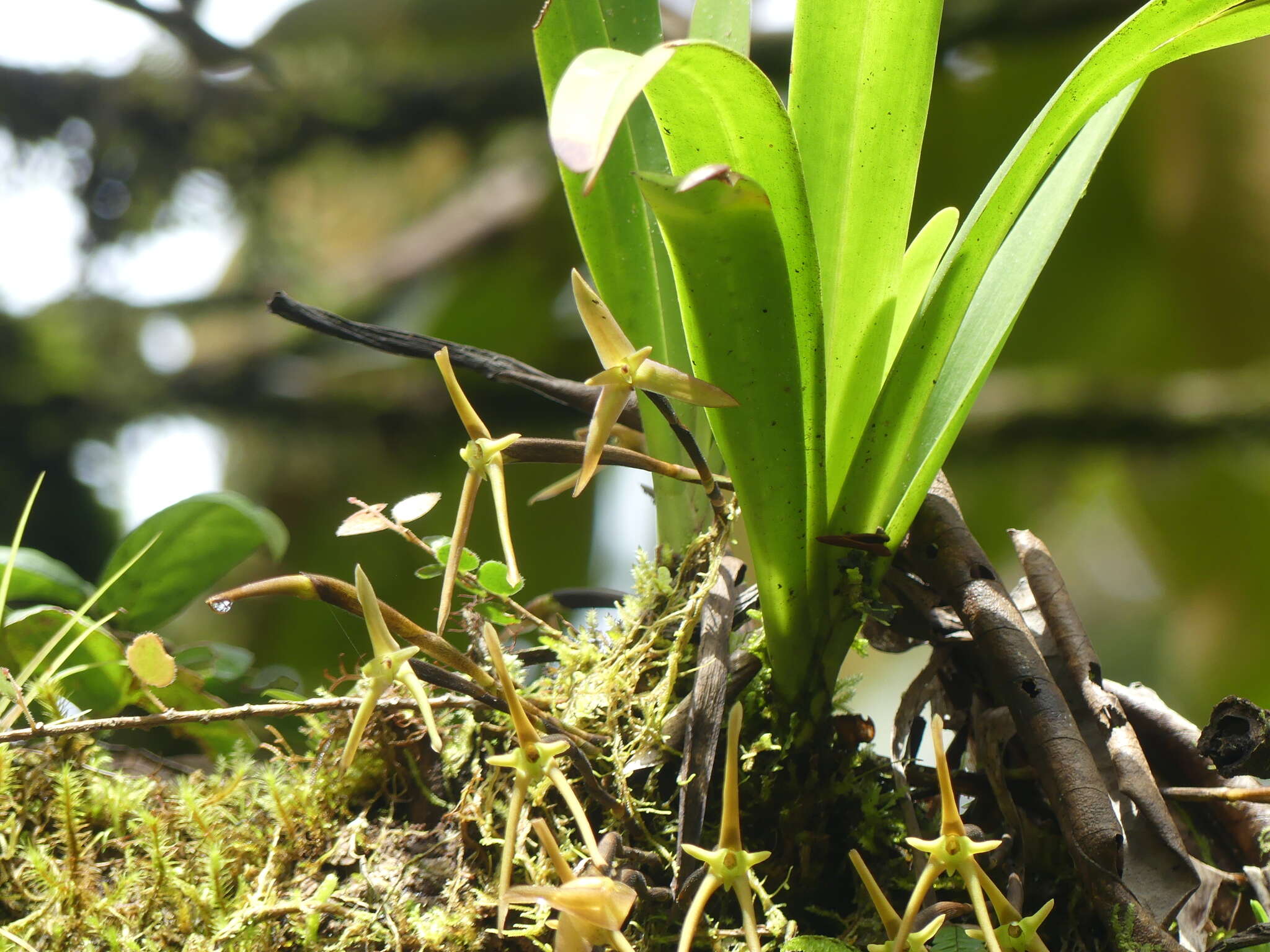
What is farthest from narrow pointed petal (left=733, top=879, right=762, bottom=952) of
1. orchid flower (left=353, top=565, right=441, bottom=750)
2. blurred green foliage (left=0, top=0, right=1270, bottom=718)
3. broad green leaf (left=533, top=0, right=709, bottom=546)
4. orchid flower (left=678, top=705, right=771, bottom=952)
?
blurred green foliage (left=0, top=0, right=1270, bottom=718)

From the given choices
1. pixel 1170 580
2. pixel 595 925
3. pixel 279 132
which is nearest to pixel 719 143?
pixel 595 925

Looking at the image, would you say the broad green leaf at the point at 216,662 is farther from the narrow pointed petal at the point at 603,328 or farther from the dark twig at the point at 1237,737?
the dark twig at the point at 1237,737

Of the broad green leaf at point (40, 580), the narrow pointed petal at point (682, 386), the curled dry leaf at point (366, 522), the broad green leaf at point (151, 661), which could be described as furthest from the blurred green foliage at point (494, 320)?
the narrow pointed petal at point (682, 386)

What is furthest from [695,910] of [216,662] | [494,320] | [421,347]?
[494,320]

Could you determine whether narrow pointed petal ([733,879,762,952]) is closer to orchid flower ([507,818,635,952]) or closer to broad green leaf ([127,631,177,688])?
orchid flower ([507,818,635,952])

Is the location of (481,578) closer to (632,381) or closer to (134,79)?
(632,381)

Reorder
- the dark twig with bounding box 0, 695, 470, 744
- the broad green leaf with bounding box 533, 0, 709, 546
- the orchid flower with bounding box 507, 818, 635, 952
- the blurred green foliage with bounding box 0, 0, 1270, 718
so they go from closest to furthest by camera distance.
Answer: the orchid flower with bounding box 507, 818, 635, 952, the dark twig with bounding box 0, 695, 470, 744, the broad green leaf with bounding box 533, 0, 709, 546, the blurred green foliage with bounding box 0, 0, 1270, 718
